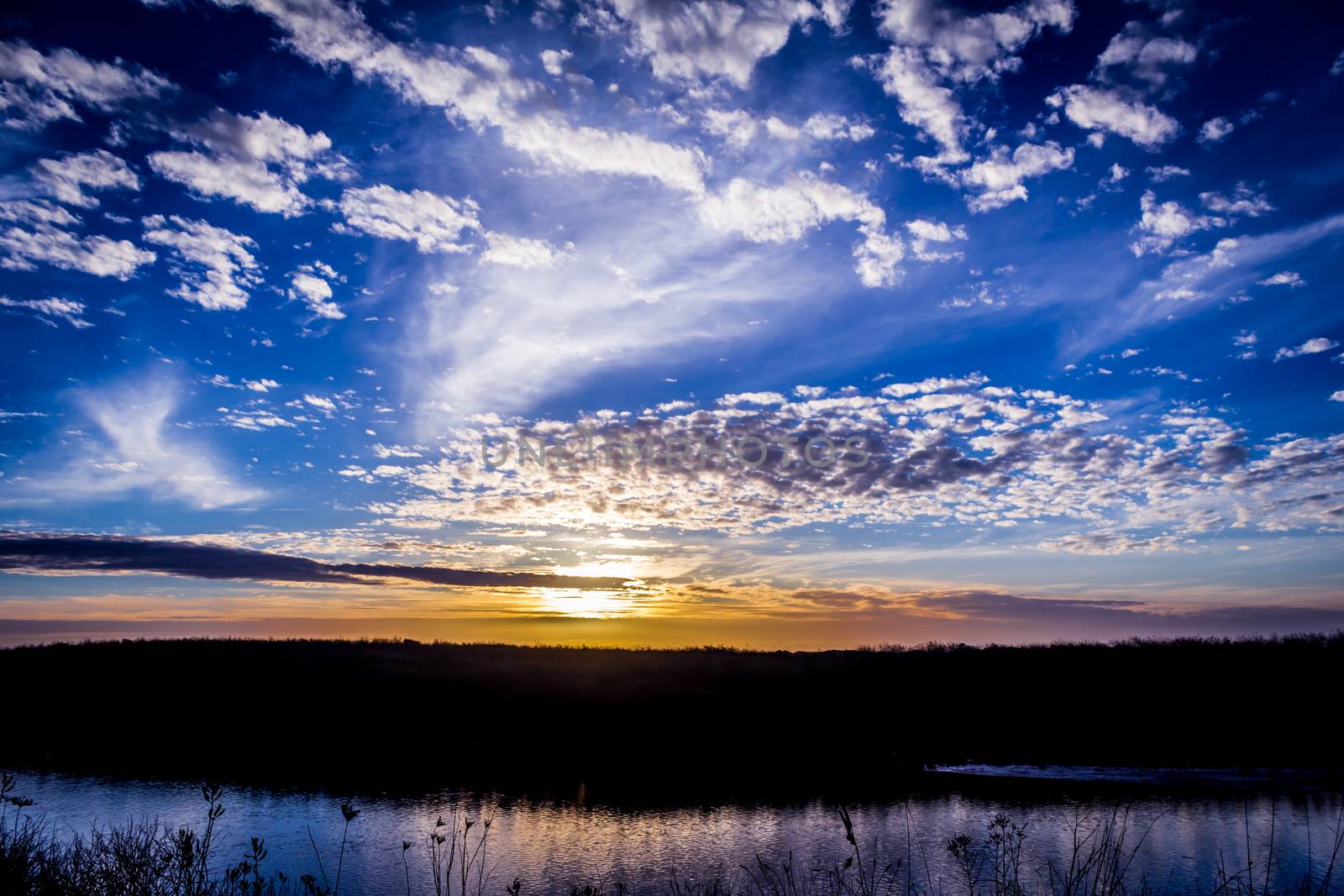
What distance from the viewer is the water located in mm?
14156

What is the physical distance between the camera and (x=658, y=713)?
34.3m

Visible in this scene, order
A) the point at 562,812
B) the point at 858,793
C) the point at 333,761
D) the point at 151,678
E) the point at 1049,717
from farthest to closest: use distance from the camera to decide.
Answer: the point at 151,678, the point at 1049,717, the point at 333,761, the point at 858,793, the point at 562,812

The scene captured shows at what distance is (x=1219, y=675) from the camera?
38.9 meters

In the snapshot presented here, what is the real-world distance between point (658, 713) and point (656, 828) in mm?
17045

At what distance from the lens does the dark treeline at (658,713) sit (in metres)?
26.2

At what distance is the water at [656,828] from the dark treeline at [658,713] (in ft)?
10.4

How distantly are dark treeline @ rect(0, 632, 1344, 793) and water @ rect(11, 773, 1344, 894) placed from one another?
3.17m

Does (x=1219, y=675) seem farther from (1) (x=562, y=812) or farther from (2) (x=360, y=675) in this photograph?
(2) (x=360, y=675)

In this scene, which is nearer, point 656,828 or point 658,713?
point 656,828

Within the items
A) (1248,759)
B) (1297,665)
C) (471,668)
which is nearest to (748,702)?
(471,668)

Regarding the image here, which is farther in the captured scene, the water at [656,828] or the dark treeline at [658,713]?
the dark treeline at [658,713]

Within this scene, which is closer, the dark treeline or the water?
the water

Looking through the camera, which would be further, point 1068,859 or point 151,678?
point 151,678

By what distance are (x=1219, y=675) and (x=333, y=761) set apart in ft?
135
